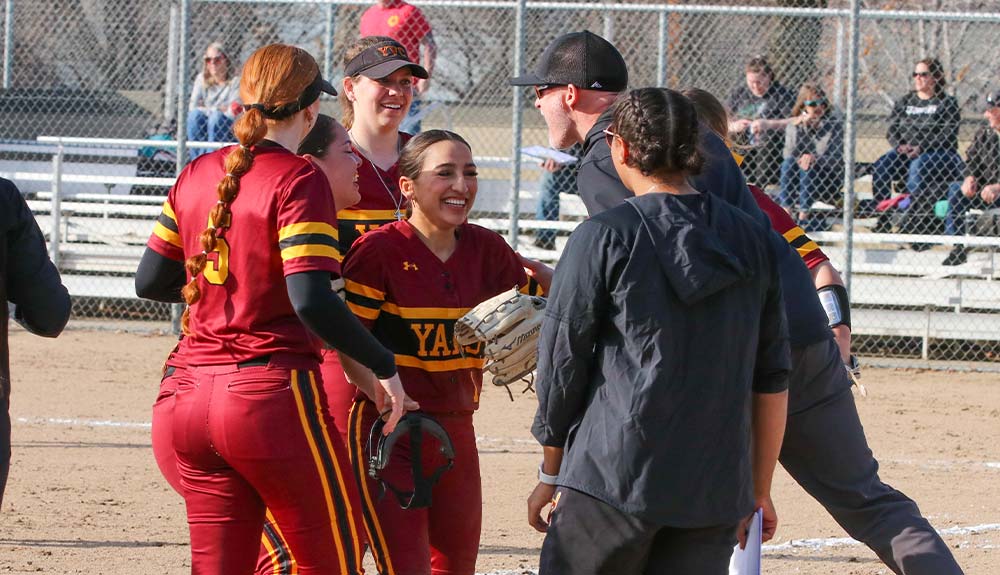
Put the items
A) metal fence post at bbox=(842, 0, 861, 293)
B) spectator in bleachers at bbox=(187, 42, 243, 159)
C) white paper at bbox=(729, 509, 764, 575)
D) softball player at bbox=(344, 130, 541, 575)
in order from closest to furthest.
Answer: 1. softball player at bbox=(344, 130, 541, 575)
2. white paper at bbox=(729, 509, 764, 575)
3. metal fence post at bbox=(842, 0, 861, 293)
4. spectator in bleachers at bbox=(187, 42, 243, 159)

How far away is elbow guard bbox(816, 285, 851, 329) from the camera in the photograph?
461cm

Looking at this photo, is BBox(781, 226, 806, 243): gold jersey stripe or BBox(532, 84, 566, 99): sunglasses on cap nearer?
BBox(532, 84, 566, 99): sunglasses on cap

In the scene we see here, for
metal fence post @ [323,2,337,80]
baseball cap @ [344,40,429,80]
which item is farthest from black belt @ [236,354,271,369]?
metal fence post @ [323,2,337,80]

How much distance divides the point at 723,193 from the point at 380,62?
Result: 1.89 m

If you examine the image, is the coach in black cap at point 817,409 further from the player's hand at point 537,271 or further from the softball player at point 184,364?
the softball player at point 184,364

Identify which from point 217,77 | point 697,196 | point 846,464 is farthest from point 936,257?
point 697,196

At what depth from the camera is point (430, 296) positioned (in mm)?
4102

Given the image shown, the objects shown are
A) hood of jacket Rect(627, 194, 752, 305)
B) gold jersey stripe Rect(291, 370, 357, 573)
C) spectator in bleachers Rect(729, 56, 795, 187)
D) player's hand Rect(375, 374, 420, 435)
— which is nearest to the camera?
hood of jacket Rect(627, 194, 752, 305)

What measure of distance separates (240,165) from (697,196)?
1192 millimetres

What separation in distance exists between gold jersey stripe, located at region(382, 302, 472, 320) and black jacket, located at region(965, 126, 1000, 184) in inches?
345

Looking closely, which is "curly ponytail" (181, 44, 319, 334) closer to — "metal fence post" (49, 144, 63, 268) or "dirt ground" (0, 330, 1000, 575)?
"dirt ground" (0, 330, 1000, 575)

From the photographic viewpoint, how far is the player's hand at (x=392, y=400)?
3.60 meters

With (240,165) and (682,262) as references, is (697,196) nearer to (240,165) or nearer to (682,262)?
(682,262)

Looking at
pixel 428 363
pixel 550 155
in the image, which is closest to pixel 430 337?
pixel 428 363
